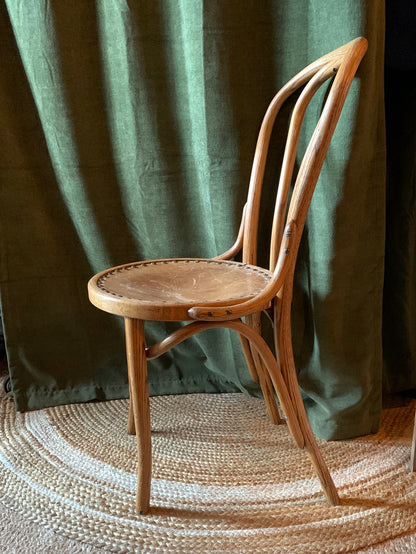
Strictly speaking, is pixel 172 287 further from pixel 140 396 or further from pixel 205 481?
pixel 205 481

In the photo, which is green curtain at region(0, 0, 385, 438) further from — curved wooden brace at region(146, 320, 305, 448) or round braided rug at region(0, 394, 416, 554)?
curved wooden brace at region(146, 320, 305, 448)

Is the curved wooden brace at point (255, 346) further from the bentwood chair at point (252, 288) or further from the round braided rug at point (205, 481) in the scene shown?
the round braided rug at point (205, 481)

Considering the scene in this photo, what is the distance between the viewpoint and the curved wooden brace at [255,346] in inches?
30.4

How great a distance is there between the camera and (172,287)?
2.73ft

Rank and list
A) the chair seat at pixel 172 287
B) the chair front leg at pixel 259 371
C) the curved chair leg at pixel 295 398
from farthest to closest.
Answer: the chair front leg at pixel 259 371 < the curved chair leg at pixel 295 398 < the chair seat at pixel 172 287

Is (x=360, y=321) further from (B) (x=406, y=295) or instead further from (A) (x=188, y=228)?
(A) (x=188, y=228)

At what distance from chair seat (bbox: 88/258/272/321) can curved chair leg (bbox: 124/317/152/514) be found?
5 cm

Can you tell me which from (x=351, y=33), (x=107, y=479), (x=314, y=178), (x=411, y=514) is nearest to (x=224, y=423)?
(x=107, y=479)

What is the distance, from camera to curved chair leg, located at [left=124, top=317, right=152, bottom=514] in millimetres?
796

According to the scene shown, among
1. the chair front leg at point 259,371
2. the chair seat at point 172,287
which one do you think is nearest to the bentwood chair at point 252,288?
the chair seat at point 172,287

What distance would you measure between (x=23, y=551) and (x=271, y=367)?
18.5 inches

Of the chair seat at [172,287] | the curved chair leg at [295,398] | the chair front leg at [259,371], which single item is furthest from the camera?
the chair front leg at [259,371]

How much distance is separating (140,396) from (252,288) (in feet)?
0.81

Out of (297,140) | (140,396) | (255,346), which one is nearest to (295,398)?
(255,346)
